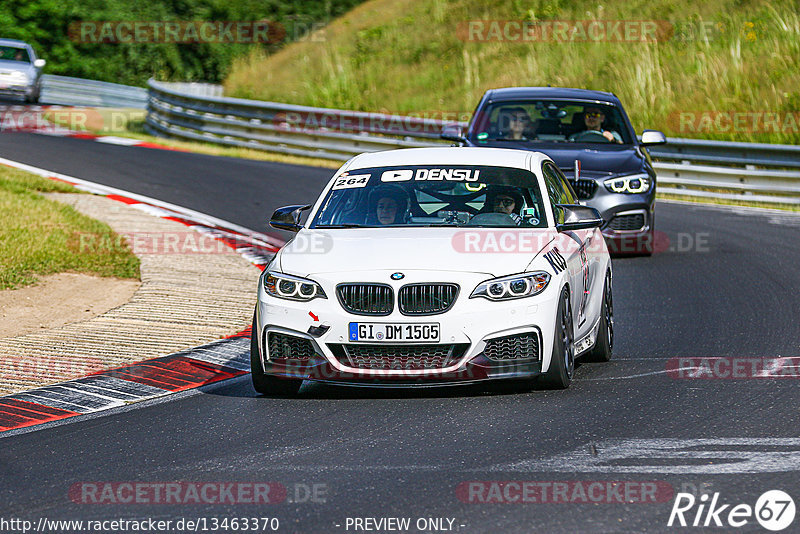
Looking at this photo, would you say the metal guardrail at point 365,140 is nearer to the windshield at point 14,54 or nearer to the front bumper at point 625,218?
the front bumper at point 625,218

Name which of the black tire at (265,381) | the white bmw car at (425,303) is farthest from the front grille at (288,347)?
the black tire at (265,381)

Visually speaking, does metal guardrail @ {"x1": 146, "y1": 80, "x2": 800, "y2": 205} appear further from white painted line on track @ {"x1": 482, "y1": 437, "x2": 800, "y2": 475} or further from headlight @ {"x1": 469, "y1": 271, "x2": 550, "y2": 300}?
white painted line on track @ {"x1": 482, "y1": 437, "x2": 800, "y2": 475}

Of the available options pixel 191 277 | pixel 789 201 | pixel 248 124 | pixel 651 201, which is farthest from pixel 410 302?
pixel 248 124

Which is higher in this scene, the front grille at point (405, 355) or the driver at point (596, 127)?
the driver at point (596, 127)

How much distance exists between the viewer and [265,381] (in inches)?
330

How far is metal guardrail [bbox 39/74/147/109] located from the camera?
39.4m

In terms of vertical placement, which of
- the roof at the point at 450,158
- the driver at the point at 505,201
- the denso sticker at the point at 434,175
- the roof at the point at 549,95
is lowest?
the driver at the point at 505,201

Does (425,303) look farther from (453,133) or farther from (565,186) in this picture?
(453,133)

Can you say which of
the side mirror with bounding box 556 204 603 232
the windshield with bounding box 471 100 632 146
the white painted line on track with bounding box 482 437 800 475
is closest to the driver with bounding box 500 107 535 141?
the windshield with bounding box 471 100 632 146

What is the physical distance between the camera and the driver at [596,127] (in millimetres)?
15375

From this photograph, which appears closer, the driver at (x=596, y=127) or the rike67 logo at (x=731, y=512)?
the rike67 logo at (x=731, y=512)

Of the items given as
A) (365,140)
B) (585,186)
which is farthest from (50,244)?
(365,140)

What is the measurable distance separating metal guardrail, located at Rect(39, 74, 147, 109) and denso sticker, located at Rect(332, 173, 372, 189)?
101ft

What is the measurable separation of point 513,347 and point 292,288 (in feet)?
4.51
